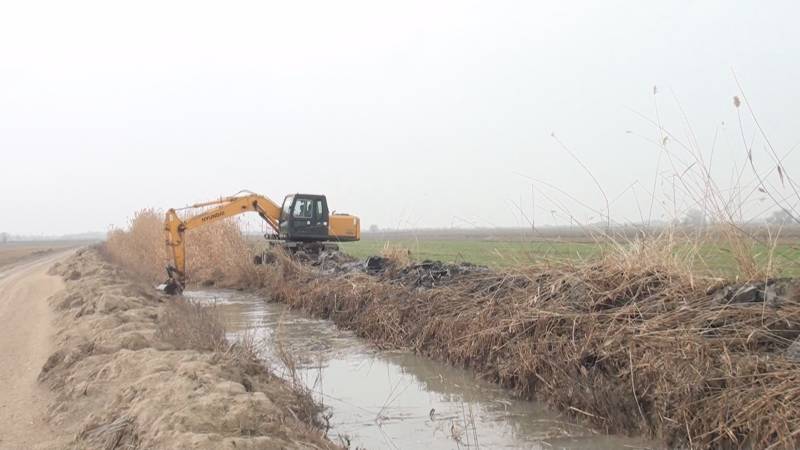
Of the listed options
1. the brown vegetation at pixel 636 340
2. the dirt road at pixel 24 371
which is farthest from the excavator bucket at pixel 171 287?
the brown vegetation at pixel 636 340

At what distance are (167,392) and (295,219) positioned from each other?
16045 mm

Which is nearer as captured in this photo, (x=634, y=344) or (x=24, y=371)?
(x=634, y=344)

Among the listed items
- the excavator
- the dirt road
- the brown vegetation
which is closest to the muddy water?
the brown vegetation

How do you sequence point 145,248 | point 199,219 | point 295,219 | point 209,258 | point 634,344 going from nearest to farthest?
point 634,344, point 199,219, point 295,219, point 209,258, point 145,248

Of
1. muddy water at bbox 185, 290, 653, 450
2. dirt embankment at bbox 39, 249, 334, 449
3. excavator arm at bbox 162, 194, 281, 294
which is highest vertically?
excavator arm at bbox 162, 194, 281, 294

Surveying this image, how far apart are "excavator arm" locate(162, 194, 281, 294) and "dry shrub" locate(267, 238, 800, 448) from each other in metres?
9.84

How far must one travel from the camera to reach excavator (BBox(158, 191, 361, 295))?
66.0ft

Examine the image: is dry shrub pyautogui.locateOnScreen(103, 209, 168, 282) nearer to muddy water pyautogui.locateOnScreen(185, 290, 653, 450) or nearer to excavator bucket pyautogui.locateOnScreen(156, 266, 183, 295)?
excavator bucket pyautogui.locateOnScreen(156, 266, 183, 295)

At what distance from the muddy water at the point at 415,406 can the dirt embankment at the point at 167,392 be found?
853 millimetres

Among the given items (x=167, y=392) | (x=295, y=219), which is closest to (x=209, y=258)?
(x=295, y=219)

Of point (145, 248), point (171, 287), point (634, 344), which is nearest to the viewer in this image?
point (634, 344)

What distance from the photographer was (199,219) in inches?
755

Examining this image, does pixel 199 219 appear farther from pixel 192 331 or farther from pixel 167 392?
pixel 167 392

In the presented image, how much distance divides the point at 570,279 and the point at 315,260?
12.8 metres
